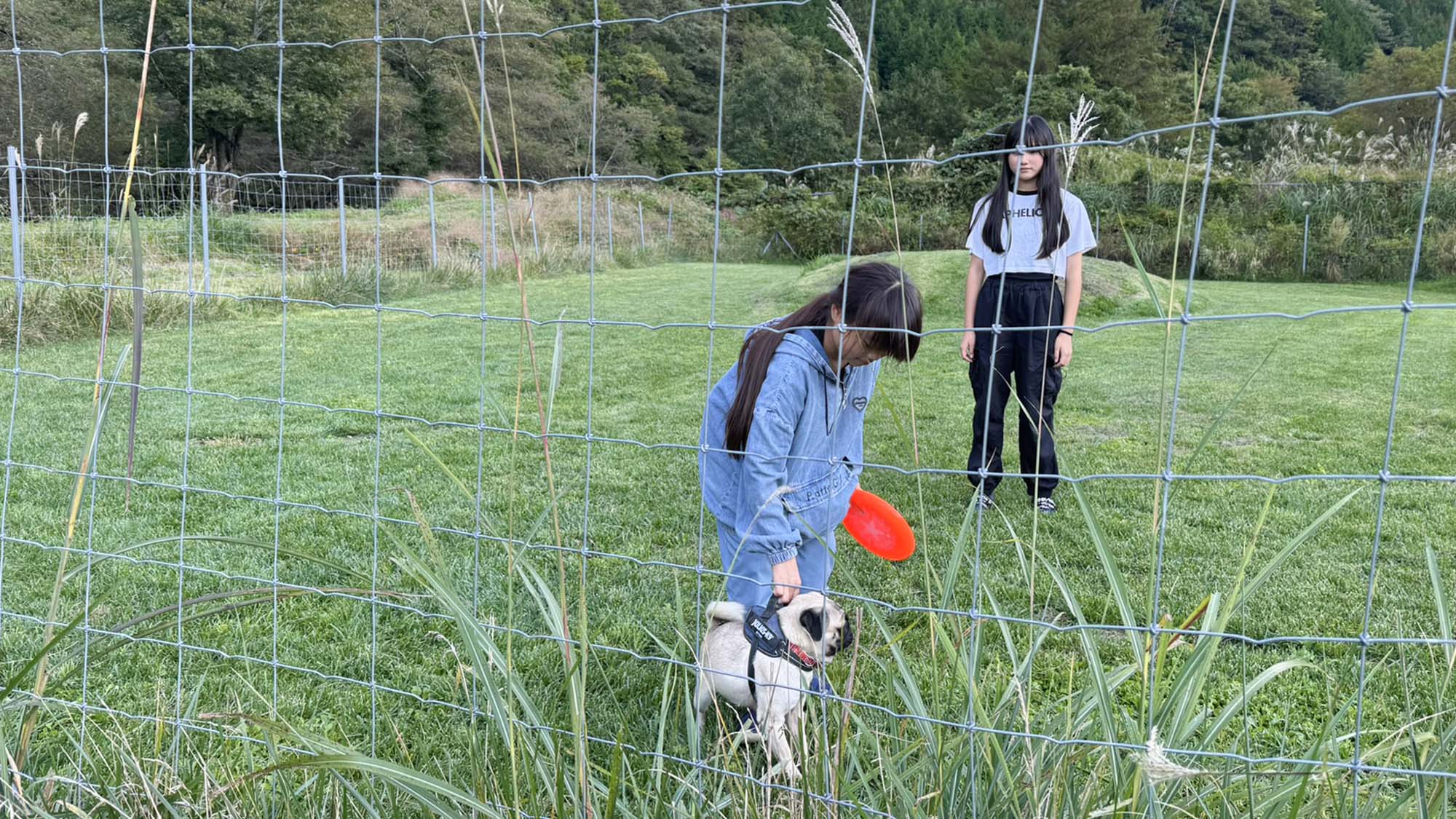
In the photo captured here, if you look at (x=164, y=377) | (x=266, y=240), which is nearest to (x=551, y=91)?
(x=266, y=240)

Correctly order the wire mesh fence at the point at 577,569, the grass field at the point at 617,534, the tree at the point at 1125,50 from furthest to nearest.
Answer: the tree at the point at 1125,50, the grass field at the point at 617,534, the wire mesh fence at the point at 577,569

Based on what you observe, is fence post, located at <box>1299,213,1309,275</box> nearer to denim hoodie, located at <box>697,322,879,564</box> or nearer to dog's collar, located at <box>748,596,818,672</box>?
denim hoodie, located at <box>697,322,879,564</box>

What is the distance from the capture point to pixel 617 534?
11.9ft

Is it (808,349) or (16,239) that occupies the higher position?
(16,239)

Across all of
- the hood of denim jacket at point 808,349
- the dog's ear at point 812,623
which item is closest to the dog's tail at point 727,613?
the dog's ear at point 812,623

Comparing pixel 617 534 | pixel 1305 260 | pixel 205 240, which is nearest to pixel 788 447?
pixel 617 534

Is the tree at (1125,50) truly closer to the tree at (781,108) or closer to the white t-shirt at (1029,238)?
the tree at (781,108)

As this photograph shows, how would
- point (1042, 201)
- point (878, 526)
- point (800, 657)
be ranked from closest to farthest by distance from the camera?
point (800, 657) → point (878, 526) → point (1042, 201)

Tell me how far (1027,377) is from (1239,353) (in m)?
4.91

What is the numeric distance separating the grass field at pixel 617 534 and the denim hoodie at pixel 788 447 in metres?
0.23

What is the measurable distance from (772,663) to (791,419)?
58 centimetres

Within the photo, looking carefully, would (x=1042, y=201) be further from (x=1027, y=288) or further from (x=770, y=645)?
(x=770, y=645)

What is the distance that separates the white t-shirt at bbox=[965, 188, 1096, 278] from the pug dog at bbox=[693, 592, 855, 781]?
1986 mm

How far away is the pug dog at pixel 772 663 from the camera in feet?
5.71
